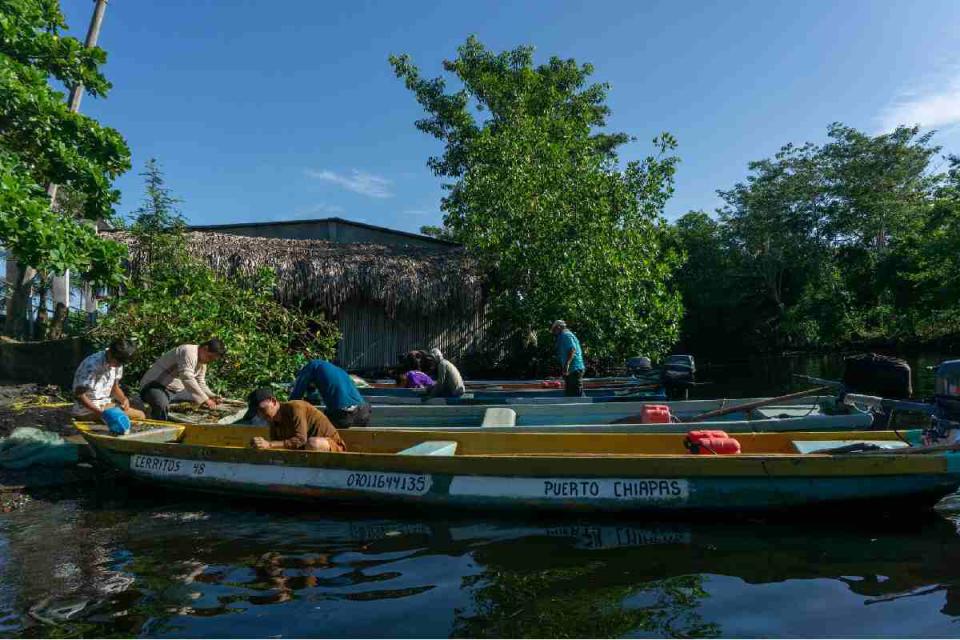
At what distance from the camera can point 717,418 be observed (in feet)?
26.0

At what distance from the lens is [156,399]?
26.4ft

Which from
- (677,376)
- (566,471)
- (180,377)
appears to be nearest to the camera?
(566,471)

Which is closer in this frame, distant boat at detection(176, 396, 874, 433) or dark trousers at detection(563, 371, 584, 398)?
distant boat at detection(176, 396, 874, 433)

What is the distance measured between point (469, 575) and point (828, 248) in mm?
27794

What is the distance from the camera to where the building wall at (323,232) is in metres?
18.8

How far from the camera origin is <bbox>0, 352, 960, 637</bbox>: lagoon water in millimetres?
3695

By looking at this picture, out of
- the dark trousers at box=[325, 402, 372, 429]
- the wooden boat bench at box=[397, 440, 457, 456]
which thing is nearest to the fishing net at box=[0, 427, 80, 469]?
the dark trousers at box=[325, 402, 372, 429]

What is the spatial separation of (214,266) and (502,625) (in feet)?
39.9

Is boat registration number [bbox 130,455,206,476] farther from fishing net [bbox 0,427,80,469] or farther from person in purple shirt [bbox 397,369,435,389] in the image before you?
person in purple shirt [bbox 397,369,435,389]

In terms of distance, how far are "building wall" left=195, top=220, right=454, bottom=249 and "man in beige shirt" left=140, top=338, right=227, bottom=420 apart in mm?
10952

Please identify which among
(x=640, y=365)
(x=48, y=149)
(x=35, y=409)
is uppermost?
(x=48, y=149)

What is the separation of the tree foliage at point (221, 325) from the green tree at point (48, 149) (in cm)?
98

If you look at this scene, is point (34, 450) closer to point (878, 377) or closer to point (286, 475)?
point (286, 475)

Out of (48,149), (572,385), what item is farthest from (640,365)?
(48,149)
